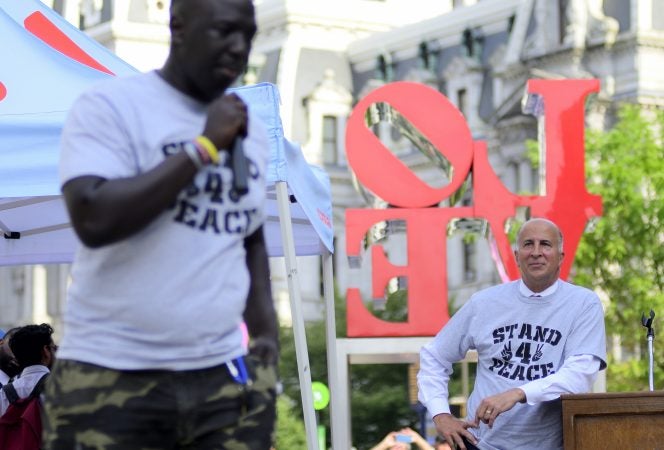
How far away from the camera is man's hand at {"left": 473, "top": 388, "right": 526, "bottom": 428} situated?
6.93 metres

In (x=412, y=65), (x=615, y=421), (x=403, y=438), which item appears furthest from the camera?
(x=412, y=65)

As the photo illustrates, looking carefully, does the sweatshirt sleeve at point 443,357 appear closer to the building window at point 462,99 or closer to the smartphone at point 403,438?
the smartphone at point 403,438

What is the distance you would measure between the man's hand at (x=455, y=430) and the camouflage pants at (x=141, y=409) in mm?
3163

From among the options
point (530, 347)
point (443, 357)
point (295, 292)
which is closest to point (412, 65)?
point (295, 292)

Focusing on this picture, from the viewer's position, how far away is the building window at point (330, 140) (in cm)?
7200

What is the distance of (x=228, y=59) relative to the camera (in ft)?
13.5

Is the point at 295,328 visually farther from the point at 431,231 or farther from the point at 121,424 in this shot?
the point at 431,231

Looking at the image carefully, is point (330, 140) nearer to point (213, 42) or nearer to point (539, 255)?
point (539, 255)

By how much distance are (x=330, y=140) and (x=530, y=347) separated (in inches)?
2572

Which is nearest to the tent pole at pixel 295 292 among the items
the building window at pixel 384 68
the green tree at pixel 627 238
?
the green tree at pixel 627 238

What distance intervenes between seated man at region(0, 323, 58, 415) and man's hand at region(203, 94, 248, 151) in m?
3.87

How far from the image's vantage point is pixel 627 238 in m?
36.9

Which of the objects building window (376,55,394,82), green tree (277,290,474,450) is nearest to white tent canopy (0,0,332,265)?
green tree (277,290,474,450)

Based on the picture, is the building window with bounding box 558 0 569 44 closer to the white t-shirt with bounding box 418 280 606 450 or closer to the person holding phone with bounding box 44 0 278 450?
the white t-shirt with bounding box 418 280 606 450
